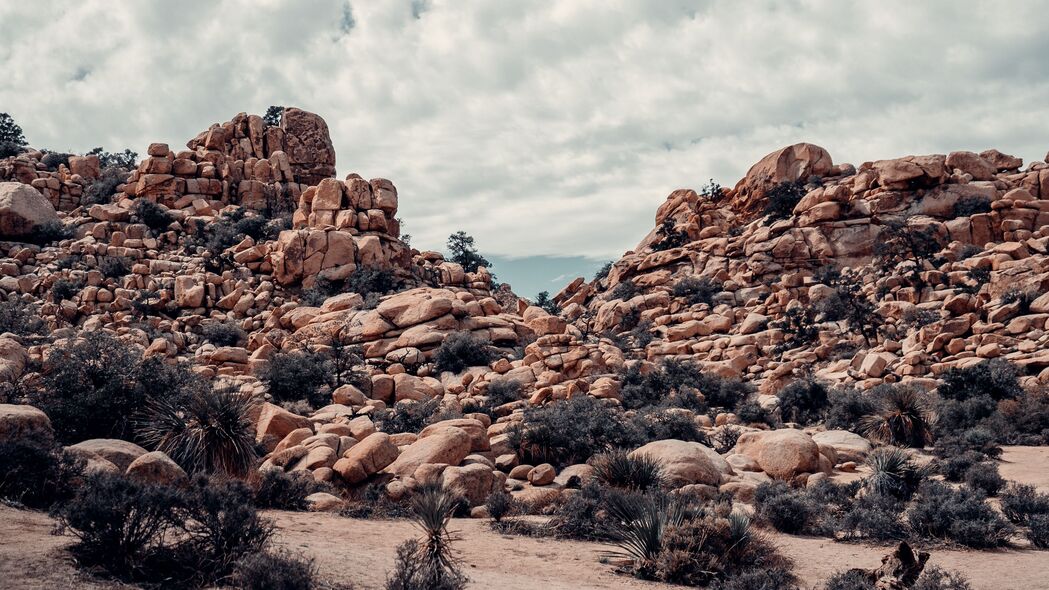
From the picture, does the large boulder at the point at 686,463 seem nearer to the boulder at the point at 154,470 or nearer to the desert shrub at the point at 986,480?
the desert shrub at the point at 986,480

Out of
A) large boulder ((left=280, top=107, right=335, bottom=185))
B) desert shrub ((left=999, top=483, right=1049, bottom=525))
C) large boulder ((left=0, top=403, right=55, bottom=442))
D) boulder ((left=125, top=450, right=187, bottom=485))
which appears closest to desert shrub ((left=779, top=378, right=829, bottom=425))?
desert shrub ((left=999, top=483, right=1049, bottom=525))

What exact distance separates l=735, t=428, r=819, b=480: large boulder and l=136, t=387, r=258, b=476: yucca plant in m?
12.8

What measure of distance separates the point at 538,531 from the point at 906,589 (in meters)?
5.97

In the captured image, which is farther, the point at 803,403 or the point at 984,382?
the point at 803,403

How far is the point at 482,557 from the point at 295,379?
1527 cm

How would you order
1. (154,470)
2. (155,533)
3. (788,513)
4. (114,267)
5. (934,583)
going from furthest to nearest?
1. (114,267)
2. (788,513)
3. (154,470)
4. (934,583)
5. (155,533)

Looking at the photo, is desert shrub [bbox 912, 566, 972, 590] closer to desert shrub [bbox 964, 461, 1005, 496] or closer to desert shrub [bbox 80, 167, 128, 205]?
desert shrub [bbox 964, 461, 1005, 496]

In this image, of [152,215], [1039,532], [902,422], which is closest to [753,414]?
[902,422]

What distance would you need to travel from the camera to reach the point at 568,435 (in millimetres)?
A: 17062

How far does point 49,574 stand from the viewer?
6.13m

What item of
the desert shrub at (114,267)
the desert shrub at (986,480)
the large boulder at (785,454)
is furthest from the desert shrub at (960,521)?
the desert shrub at (114,267)

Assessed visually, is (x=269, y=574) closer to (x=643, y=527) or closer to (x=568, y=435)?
(x=643, y=527)

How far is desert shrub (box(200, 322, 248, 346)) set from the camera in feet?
97.8

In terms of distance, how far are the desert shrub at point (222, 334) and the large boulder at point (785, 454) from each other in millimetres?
23952
